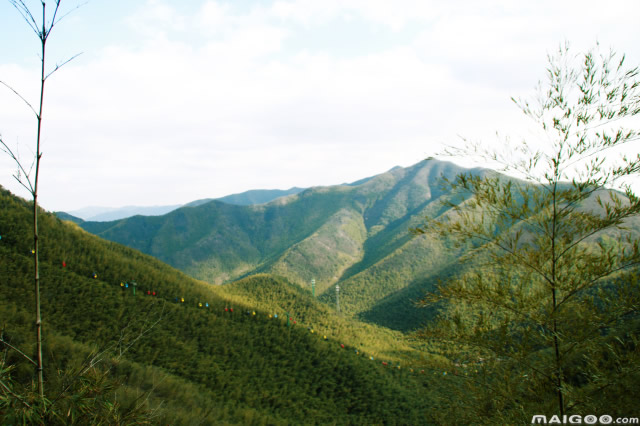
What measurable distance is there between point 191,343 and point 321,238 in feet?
343

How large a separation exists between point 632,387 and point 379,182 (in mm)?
188943

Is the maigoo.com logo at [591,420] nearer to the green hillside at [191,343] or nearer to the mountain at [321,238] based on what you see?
the green hillside at [191,343]

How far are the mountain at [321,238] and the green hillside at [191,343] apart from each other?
1568 inches

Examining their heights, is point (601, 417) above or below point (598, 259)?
below

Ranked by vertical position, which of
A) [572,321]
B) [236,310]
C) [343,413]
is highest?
[572,321]

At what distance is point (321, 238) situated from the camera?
123312 mm

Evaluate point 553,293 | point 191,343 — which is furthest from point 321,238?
point 553,293

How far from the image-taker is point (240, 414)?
563 inches

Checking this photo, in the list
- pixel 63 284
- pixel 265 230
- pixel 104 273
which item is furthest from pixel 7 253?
pixel 265 230

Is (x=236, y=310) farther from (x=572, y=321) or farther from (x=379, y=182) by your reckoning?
(x=379, y=182)

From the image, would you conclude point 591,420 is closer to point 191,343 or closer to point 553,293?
point 553,293

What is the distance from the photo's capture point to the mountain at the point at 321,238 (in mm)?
84250

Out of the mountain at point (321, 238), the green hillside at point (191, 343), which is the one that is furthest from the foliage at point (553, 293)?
the mountain at point (321, 238)

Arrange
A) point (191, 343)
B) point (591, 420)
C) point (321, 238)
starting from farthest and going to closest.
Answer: point (321, 238) < point (191, 343) < point (591, 420)
